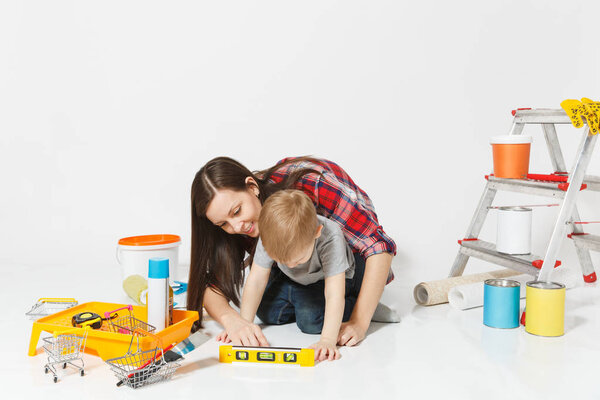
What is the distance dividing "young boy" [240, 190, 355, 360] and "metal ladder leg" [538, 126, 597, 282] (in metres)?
0.80

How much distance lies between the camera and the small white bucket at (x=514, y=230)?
2797 mm

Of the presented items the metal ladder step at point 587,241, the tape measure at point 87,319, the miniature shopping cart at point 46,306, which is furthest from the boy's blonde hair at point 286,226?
the metal ladder step at point 587,241

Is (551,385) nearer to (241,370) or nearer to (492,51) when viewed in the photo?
(241,370)

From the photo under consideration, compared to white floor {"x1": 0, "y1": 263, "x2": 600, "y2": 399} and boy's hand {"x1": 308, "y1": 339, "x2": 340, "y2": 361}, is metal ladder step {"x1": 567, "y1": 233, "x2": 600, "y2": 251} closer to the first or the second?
white floor {"x1": 0, "y1": 263, "x2": 600, "y2": 399}

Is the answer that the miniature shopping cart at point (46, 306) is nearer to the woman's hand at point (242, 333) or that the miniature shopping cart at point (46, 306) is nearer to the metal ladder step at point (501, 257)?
the woman's hand at point (242, 333)

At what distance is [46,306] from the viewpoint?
2.78 metres

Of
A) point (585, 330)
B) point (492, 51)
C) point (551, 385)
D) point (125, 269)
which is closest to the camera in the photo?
point (551, 385)

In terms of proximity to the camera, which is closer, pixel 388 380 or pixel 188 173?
pixel 388 380

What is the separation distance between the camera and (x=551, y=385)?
1.94m

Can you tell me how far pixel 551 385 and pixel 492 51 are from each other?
2.39 meters

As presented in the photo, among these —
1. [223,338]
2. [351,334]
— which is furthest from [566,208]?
[223,338]

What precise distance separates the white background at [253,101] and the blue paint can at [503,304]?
3.94 feet

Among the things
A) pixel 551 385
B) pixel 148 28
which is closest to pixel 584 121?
pixel 551 385

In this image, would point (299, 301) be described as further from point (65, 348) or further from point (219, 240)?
point (65, 348)
